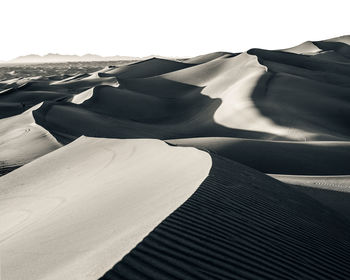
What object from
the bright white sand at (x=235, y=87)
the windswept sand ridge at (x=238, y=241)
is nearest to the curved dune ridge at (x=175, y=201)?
the windswept sand ridge at (x=238, y=241)

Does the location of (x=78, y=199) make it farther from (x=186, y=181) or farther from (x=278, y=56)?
(x=278, y=56)

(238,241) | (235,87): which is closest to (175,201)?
(238,241)

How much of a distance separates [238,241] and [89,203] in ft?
8.51

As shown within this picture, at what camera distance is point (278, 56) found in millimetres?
37031

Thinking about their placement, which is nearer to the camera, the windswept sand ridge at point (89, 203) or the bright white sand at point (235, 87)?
the windswept sand ridge at point (89, 203)

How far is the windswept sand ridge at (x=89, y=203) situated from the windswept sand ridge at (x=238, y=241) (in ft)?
0.56

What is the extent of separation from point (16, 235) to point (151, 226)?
2413 mm

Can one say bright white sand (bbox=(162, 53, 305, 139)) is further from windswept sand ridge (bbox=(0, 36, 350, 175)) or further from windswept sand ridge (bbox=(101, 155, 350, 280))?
windswept sand ridge (bbox=(101, 155, 350, 280))

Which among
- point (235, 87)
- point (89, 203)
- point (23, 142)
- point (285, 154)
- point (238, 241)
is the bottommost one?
point (235, 87)

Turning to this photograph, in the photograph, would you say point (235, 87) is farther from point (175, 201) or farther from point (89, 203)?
point (175, 201)

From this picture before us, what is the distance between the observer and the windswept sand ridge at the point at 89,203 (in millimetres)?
3873

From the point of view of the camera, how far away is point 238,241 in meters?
4.07

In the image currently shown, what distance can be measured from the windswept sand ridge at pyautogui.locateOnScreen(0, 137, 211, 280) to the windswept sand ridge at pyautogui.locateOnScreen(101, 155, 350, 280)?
171 mm

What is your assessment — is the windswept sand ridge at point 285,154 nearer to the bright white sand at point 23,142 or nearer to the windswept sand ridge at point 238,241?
the bright white sand at point 23,142
